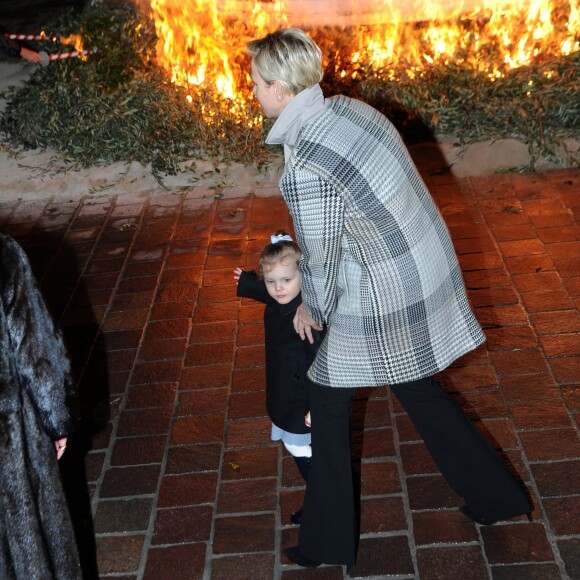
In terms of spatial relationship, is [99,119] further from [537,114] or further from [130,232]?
[537,114]

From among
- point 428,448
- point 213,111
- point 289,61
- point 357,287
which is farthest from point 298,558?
point 213,111

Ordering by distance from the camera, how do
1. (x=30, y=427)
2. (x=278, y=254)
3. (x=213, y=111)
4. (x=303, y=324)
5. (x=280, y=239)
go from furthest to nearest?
1. (x=213, y=111)
2. (x=280, y=239)
3. (x=278, y=254)
4. (x=303, y=324)
5. (x=30, y=427)

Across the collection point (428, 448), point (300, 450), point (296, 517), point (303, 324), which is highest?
point (303, 324)

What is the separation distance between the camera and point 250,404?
4.57m

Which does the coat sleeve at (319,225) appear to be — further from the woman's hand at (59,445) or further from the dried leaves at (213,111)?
the dried leaves at (213,111)

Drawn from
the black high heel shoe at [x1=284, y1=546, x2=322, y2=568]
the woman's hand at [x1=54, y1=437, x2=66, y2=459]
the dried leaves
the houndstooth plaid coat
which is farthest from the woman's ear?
the dried leaves

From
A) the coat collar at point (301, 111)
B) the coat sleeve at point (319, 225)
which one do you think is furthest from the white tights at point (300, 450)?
the coat collar at point (301, 111)

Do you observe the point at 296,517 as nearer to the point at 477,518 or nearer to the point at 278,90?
the point at 477,518

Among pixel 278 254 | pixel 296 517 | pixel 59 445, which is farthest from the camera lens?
pixel 296 517

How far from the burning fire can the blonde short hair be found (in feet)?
17.3

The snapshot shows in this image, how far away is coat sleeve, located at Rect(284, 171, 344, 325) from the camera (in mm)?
2812

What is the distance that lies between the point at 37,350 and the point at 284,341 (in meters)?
1.07

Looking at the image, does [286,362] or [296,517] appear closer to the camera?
[286,362]

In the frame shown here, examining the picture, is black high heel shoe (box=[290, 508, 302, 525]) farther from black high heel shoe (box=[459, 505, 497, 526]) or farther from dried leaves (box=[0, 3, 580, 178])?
dried leaves (box=[0, 3, 580, 178])
